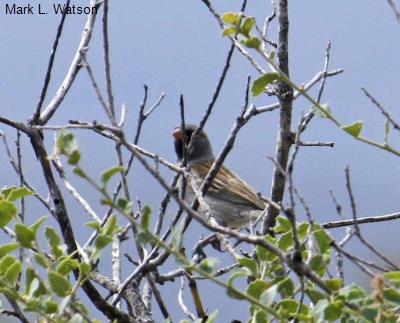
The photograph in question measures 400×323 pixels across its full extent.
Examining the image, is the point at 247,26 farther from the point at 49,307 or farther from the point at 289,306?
the point at 49,307

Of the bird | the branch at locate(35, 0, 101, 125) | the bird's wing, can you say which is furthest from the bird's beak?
the branch at locate(35, 0, 101, 125)

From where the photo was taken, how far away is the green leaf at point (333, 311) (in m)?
1.43

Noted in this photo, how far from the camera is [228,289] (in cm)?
145

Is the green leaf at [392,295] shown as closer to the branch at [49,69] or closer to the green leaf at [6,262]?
the green leaf at [6,262]

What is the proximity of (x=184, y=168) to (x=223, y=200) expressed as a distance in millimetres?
5510

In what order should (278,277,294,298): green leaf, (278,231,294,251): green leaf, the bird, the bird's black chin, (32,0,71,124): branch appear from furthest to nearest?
the bird's black chin
the bird
(32,0,71,124): branch
(278,231,294,251): green leaf
(278,277,294,298): green leaf

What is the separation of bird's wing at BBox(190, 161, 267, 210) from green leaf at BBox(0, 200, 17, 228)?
596cm

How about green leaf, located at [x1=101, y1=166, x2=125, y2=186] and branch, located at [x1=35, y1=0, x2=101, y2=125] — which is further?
branch, located at [x1=35, y1=0, x2=101, y2=125]

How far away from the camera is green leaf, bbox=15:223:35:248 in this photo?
5.17 feet

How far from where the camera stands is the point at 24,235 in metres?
1.58

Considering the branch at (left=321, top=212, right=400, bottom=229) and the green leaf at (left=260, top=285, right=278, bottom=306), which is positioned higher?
the branch at (left=321, top=212, right=400, bottom=229)

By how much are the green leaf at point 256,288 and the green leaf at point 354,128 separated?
0.34m

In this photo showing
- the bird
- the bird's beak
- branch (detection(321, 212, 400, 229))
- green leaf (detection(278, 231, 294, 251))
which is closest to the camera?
green leaf (detection(278, 231, 294, 251))

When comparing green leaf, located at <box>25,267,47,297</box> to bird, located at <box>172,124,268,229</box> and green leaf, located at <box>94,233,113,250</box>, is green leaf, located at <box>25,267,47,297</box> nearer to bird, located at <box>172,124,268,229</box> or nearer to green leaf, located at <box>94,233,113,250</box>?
green leaf, located at <box>94,233,113,250</box>
